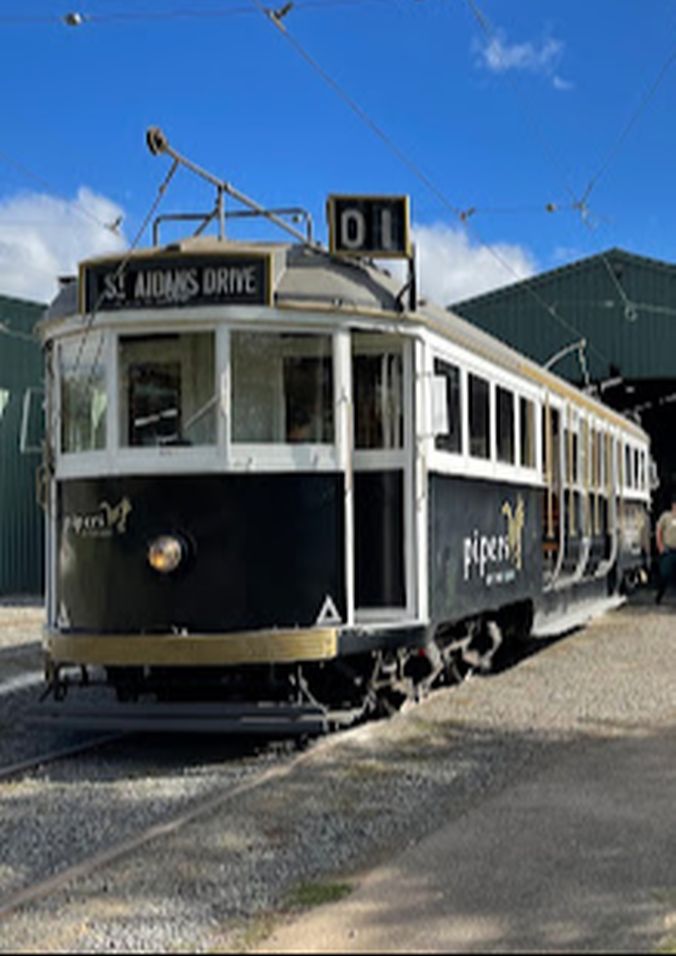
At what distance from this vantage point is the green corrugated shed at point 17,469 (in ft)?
73.8

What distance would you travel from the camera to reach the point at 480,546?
8898 millimetres

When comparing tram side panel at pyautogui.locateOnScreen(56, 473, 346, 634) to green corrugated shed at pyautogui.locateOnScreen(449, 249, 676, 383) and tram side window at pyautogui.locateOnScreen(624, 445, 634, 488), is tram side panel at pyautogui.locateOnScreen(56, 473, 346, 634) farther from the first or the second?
green corrugated shed at pyautogui.locateOnScreen(449, 249, 676, 383)

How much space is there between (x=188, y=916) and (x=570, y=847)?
172 centimetres

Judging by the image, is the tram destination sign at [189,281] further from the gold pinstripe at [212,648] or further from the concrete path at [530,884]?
the concrete path at [530,884]

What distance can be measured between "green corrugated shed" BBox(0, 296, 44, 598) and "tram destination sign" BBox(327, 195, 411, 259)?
1569 cm

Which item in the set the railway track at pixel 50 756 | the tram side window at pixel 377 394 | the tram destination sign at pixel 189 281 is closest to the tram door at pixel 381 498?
the tram side window at pixel 377 394

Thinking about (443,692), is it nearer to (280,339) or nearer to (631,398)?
(280,339)

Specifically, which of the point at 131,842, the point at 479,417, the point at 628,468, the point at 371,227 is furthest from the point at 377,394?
the point at 628,468

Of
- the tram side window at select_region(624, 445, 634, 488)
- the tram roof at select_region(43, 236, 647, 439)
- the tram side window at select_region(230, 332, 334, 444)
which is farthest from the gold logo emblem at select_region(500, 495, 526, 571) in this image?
the tram side window at select_region(624, 445, 634, 488)

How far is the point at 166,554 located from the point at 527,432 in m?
4.41

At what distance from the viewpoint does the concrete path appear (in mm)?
4137

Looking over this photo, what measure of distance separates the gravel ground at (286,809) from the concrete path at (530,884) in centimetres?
23

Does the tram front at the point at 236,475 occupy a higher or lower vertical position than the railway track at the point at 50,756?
higher

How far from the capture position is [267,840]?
5.45m
